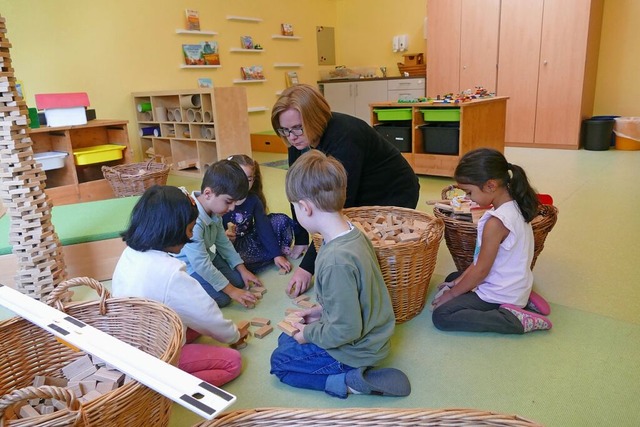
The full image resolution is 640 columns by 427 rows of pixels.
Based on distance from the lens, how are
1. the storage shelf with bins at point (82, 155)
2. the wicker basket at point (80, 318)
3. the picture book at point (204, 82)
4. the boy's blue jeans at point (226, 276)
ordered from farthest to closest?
the picture book at point (204, 82) → the storage shelf with bins at point (82, 155) → the boy's blue jeans at point (226, 276) → the wicker basket at point (80, 318)

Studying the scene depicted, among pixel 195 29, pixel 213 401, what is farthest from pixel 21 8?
pixel 213 401

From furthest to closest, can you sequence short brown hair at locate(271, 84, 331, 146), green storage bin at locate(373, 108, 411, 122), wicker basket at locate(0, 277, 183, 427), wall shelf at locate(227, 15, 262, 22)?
wall shelf at locate(227, 15, 262, 22)
green storage bin at locate(373, 108, 411, 122)
short brown hair at locate(271, 84, 331, 146)
wicker basket at locate(0, 277, 183, 427)

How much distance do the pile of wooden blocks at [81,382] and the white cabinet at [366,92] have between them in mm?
5851

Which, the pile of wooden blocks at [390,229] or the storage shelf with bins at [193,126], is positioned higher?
the storage shelf with bins at [193,126]

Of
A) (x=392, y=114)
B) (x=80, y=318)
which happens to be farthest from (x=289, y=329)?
(x=392, y=114)

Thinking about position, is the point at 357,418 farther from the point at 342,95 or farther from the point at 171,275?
the point at 342,95

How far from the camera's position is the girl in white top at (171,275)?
1.48 metres

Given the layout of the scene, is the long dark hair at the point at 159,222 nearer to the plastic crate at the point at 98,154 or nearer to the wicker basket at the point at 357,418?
the wicker basket at the point at 357,418

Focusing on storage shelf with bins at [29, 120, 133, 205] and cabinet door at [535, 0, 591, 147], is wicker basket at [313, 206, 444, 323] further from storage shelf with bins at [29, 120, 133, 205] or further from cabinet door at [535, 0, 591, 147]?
cabinet door at [535, 0, 591, 147]

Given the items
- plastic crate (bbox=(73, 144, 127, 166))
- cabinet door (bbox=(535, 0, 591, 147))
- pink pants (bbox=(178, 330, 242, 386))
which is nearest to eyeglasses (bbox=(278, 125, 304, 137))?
pink pants (bbox=(178, 330, 242, 386))

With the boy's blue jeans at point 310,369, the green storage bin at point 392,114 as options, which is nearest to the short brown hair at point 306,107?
the boy's blue jeans at point 310,369

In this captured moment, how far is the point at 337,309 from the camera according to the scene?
1.39 meters

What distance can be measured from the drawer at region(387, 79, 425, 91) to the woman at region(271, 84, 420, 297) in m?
4.75

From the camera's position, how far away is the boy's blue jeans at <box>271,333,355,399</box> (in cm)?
149
